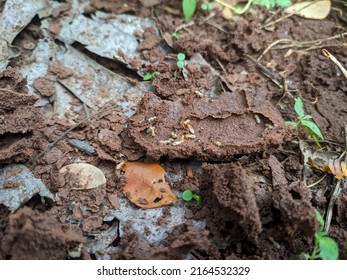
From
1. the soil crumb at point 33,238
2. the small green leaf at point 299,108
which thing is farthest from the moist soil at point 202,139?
the small green leaf at point 299,108

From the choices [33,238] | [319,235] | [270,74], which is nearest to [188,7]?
[270,74]

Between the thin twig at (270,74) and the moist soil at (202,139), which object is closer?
the moist soil at (202,139)

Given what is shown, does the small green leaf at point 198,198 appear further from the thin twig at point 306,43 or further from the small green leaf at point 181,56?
the thin twig at point 306,43

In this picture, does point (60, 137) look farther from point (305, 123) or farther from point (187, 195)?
point (305, 123)

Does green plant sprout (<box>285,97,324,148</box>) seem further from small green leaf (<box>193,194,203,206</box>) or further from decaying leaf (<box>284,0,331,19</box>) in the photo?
decaying leaf (<box>284,0,331,19</box>)

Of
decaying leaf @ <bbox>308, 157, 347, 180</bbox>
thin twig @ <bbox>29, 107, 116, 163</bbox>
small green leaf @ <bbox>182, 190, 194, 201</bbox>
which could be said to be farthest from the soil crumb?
decaying leaf @ <bbox>308, 157, 347, 180</bbox>

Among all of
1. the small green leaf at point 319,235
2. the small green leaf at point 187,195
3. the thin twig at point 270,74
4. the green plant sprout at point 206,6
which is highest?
the green plant sprout at point 206,6
